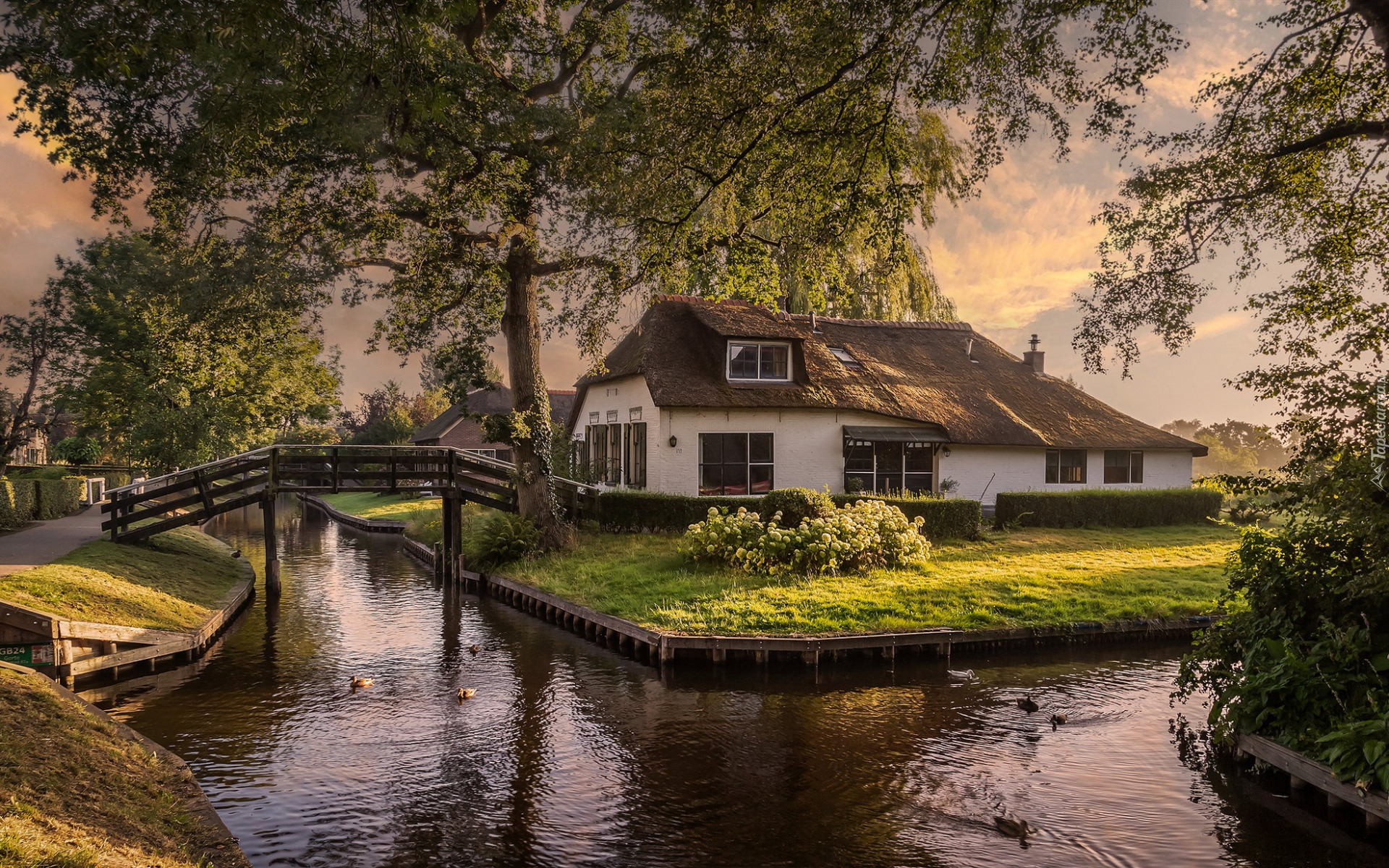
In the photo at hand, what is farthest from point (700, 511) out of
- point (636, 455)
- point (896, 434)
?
point (896, 434)

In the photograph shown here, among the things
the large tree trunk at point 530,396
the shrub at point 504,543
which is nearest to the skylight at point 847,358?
the large tree trunk at point 530,396

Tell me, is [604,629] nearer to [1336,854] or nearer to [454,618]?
[454,618]

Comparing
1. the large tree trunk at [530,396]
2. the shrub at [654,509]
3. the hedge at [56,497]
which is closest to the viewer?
the large tree trunk at [530,396]

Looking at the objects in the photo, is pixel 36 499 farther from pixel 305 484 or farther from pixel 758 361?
pixel 758 361

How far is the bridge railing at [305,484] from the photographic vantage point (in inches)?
713

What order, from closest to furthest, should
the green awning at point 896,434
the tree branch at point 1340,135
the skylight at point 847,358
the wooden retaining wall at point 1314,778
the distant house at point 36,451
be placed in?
the wooden retaining wall at point 1314,778 < the tree branch at point 1340,135 < the green awning at point 896,434 < the skylight at point 847,358 < the distant house at point 36,451

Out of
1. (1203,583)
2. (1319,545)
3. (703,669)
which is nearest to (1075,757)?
(1319,545)

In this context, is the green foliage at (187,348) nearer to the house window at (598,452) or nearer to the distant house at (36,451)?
the distant house at (36,451)

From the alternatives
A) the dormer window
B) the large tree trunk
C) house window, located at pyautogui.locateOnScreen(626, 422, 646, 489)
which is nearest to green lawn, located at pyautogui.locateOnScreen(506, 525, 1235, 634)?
the large tree trunk

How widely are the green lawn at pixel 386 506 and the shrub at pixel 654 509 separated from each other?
11.1m

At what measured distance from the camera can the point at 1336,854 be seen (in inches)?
274

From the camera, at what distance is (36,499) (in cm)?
2283

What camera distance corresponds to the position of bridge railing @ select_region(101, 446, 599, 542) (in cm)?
1811

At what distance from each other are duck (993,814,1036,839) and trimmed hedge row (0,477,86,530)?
72.8 ft
